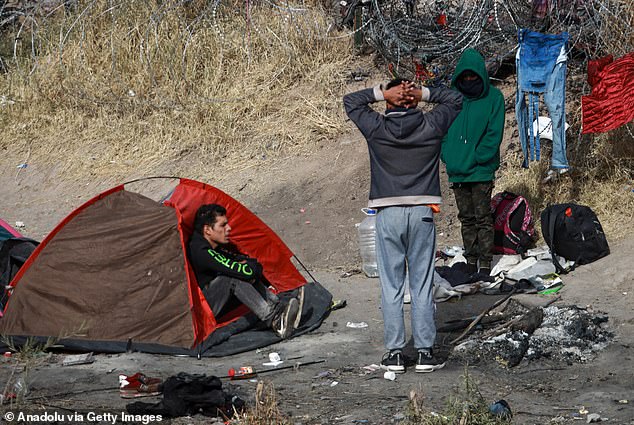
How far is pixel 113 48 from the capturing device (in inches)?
552

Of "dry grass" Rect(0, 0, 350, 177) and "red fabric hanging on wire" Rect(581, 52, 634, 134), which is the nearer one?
"red fabric hanging on wire" Rect(581, 52, 634, 134)

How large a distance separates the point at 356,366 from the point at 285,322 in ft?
3.04

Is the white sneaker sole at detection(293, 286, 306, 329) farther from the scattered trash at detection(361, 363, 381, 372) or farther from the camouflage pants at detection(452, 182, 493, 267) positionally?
the camouflage pants at detection(452, 182, 493, 267)

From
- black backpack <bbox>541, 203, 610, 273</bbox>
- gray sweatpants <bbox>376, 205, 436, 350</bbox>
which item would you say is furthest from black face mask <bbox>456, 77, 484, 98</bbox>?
gray sweatpants <bbox>376, 205, 436, 350</bbox>

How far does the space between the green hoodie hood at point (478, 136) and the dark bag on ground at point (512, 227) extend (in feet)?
2.38

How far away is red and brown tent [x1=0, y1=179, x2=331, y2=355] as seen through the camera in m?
6.92

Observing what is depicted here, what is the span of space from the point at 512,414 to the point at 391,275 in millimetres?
1349

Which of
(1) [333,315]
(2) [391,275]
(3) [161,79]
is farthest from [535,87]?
(3) [161,79]

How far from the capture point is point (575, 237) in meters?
8.52

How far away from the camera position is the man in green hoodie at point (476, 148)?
835cm

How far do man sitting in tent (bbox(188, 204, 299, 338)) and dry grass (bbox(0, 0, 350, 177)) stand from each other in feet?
17.2

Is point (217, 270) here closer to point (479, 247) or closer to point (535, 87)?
point (479, 247)

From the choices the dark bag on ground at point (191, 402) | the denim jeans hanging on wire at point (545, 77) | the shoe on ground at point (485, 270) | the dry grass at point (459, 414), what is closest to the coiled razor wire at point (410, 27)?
the denim jeans hanging on wire at point (545, 77)

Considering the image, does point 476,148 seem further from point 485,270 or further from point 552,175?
point 552,175
